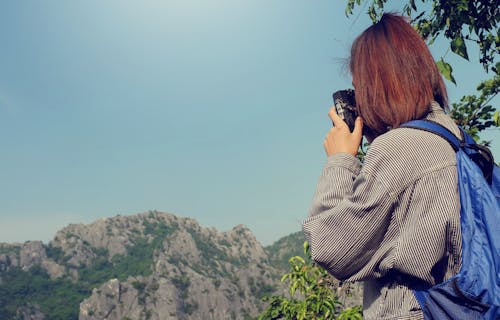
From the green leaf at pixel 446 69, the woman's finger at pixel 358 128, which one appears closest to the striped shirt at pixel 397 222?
the woman's finger at pixel 358 128

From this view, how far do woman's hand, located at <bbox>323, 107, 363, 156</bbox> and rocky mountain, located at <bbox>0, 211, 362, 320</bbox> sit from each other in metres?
116

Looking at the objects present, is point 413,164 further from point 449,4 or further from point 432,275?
point 449,4

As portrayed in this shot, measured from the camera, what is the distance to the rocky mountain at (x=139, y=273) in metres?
110

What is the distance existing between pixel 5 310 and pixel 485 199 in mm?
123907

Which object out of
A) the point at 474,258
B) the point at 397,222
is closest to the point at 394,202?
the point at 397,222

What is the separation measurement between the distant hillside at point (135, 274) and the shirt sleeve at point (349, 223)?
116 meters

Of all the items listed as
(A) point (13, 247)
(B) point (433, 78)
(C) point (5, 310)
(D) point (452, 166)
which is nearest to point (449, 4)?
(B) point (433, 78)

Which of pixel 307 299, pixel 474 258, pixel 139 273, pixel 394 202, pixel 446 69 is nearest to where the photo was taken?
pixel 474 258

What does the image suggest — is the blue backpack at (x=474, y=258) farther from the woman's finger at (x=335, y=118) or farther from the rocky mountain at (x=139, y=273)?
the rocky mountain at (x=139, y=273)

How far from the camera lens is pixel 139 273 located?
129500 mm

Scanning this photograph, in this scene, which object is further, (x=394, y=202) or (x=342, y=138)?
(x=342, y=138)

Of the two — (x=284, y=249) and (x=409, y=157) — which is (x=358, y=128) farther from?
(x=284, y=249)

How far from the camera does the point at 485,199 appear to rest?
1325 millimetres

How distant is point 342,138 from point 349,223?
17.4 inches
